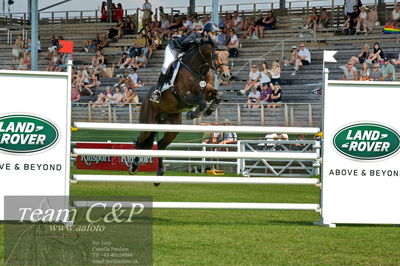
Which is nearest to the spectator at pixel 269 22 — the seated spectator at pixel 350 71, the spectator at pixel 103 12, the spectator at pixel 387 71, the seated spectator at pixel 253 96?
the seated spectator at pixel 253 96

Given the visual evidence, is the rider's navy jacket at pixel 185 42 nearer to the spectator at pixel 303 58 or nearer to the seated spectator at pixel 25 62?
the spectator at pixel 303 58

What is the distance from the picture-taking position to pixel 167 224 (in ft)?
30.0

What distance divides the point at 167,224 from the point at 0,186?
1.90 m

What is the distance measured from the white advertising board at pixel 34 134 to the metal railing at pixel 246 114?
14403 millimetres

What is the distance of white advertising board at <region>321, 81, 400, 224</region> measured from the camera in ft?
30.3

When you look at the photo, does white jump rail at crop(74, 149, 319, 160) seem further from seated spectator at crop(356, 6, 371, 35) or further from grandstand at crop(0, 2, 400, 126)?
seated spectator at crop(356, 6, 371, 35)

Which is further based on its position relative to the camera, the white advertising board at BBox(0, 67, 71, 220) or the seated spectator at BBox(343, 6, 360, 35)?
the seated spectator at BBox(343, 6, 360, 35)

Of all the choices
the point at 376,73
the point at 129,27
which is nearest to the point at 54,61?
the point at 129,27

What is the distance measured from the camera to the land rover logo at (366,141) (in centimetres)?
924

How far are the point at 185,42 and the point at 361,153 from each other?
18.4 feet

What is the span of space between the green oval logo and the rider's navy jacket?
220 inches

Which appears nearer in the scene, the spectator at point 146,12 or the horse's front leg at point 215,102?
the horse's front leg at point 215,102

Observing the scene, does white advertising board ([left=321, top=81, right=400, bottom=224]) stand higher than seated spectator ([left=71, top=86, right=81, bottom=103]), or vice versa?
white advertising board ([left=321, top=81, right=400, bottom=224])

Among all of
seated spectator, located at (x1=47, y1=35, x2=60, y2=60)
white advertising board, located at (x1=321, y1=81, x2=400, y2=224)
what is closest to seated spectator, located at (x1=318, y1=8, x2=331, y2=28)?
seated spectator, located at (x1=47, y1=35, x2=60, y2=60)
